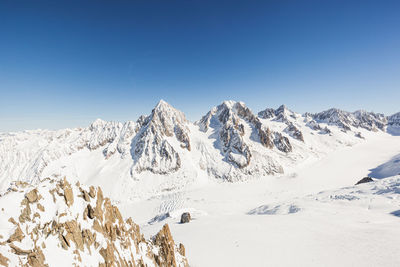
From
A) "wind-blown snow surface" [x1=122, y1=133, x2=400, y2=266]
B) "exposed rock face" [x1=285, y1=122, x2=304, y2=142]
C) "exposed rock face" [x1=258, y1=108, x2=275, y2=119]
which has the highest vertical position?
"exposed rock face" [x1=258, y1=108, x2=275, y2=119]

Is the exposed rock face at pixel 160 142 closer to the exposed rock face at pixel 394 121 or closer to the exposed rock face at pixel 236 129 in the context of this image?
the exposed rock face at pixel 236 129

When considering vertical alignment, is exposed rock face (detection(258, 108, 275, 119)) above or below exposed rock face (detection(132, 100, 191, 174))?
above

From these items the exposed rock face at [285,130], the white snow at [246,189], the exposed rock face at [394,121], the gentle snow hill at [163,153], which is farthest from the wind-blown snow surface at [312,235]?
the exposed rock face at [394,121]

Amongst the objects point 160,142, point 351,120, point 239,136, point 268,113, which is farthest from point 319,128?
point 160,142

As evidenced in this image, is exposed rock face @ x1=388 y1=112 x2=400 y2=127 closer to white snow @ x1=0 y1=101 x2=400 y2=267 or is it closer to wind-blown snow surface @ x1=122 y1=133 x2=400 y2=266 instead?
white snow @ x1=0 y1=101 x2=400 y2=267

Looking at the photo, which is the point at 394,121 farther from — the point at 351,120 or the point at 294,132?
the point at 294,132

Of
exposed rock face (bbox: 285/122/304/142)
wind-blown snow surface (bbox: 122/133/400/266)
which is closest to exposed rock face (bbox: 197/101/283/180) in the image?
exposed rock face (bbox: 285/122/304/142)
